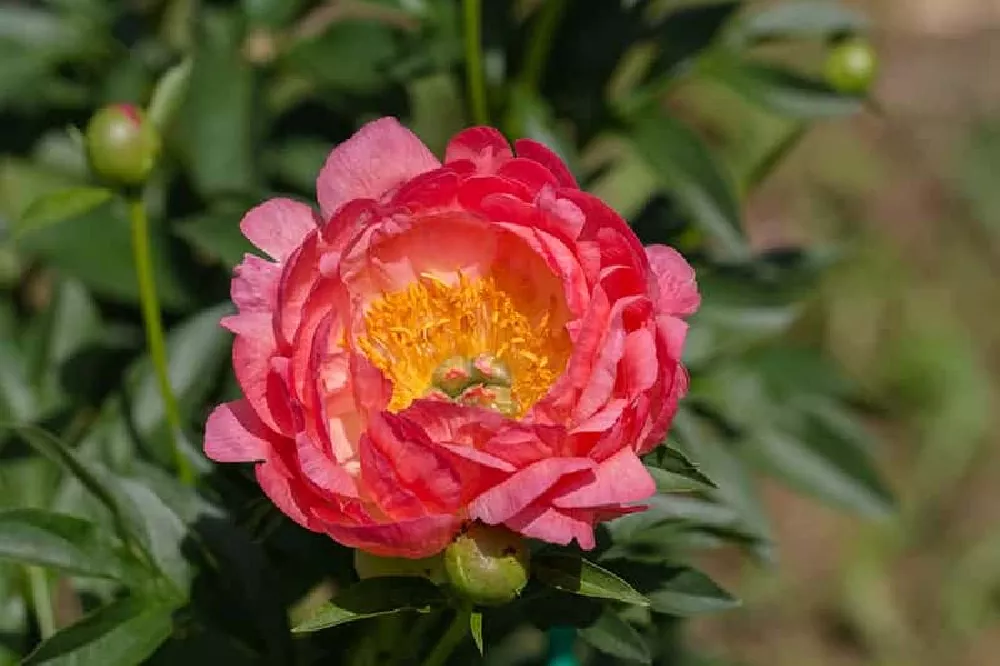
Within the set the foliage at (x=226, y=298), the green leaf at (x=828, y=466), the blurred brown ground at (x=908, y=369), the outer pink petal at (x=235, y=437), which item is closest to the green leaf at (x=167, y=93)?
the foliage at (x=226, y=298)

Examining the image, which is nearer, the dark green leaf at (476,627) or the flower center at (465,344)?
the dark green leaf at (476,627)

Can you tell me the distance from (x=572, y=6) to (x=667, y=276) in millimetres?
560

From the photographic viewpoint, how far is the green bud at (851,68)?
1.18 meters

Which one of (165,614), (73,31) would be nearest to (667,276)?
(165,614)

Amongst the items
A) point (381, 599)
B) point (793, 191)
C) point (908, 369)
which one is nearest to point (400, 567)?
point (381, 599)

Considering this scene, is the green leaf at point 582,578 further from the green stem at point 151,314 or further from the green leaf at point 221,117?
the green leaf at point 221,117

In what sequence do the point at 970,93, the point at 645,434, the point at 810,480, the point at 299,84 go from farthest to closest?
the point at 970,93
the point at 299,84
the point at 810,480
the point at 645,434

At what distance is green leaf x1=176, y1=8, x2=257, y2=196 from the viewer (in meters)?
1.21

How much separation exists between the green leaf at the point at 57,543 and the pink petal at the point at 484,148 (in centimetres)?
33

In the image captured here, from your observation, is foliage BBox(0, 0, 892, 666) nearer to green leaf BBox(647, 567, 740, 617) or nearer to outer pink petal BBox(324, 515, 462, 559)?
green leaf BBox(647, 567, 740, 617)

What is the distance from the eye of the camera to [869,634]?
234cm

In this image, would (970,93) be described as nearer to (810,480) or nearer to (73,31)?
(810,480)

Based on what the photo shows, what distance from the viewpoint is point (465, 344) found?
915 mm

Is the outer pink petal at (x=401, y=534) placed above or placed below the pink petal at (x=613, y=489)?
below
